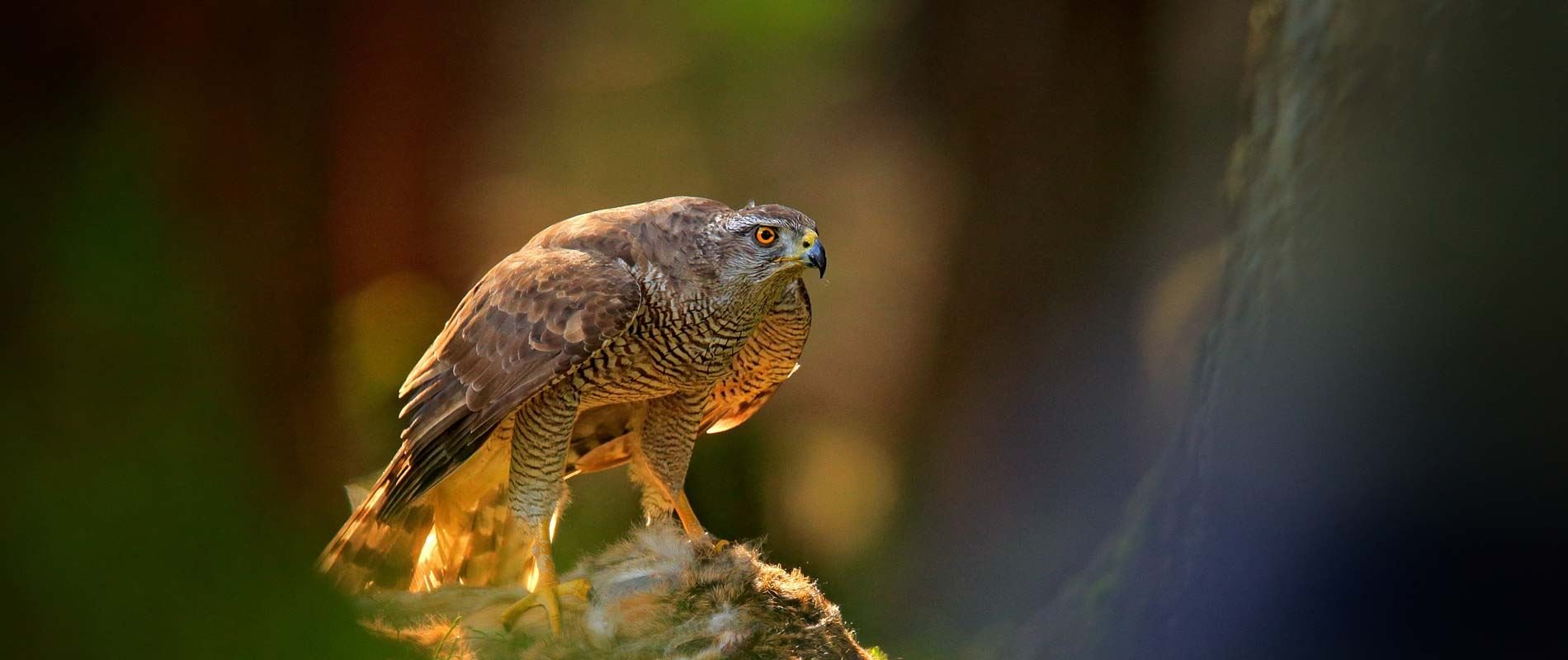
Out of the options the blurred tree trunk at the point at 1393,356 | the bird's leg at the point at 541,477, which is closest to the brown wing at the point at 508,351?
the bird's leg at the point at 541,477

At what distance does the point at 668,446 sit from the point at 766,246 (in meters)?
→ 0.78

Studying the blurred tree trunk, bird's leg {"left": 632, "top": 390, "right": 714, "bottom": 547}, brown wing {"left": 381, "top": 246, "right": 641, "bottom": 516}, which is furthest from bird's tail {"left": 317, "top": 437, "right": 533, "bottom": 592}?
the blurred tree trunk

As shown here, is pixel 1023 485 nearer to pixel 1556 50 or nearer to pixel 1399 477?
pixel 1399 477

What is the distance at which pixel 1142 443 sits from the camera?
157 inches

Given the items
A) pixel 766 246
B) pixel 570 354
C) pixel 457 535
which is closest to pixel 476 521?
pixel 457 535

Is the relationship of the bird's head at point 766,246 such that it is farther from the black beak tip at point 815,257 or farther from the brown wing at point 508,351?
the brown wing at point 508,351

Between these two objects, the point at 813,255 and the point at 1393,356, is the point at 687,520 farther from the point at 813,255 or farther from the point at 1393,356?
the point at 1393,356

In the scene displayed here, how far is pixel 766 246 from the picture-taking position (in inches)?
106

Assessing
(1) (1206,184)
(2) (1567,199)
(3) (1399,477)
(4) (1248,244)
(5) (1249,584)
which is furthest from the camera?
(1) (1206,184)

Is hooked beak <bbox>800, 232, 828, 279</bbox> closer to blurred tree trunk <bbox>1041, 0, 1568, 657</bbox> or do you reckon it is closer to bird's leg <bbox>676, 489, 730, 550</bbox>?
bird's leg <bbox>676, 489, 730, 550</bbox>

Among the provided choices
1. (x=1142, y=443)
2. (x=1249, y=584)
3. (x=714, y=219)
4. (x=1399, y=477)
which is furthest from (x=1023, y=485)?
(x=714, y=219)

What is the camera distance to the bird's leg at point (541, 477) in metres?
2.77

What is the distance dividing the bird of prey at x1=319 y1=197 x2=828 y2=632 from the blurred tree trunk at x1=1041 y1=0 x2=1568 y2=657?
1.37 m

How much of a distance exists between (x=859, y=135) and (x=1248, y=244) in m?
1.62
